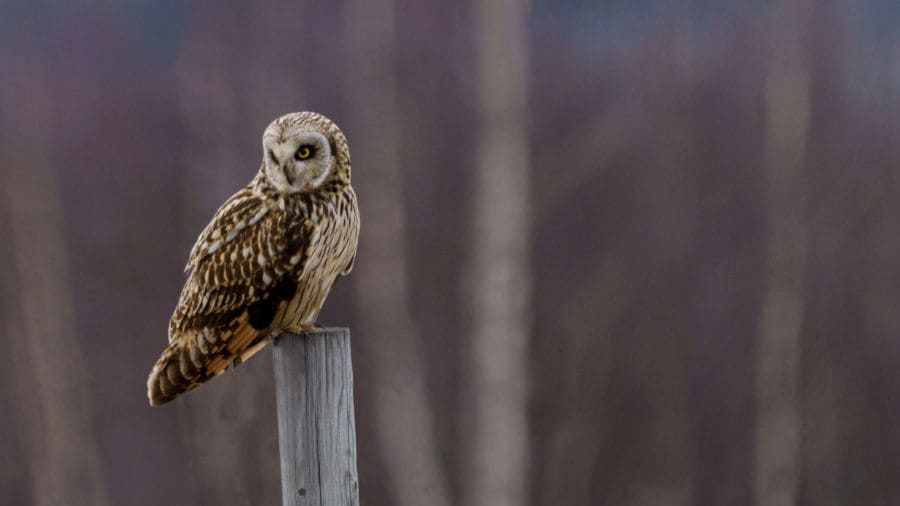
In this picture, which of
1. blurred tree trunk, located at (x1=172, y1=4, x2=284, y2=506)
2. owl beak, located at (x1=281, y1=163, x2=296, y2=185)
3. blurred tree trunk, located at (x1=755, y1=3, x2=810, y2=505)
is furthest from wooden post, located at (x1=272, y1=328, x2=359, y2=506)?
blurred tree trunk, located at (x1=755, y1=3, x2=810, y2=505)

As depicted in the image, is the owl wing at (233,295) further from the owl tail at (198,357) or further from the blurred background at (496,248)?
the blurred background at (496,248)

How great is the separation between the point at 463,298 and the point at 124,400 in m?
1.75

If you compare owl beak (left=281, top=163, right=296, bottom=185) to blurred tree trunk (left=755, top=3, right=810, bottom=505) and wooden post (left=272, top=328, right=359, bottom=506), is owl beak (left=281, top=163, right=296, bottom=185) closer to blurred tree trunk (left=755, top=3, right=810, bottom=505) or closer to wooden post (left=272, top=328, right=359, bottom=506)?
wooden post (left=272, top=328, right=359, bottom=506)

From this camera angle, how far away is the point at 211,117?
5547 mm

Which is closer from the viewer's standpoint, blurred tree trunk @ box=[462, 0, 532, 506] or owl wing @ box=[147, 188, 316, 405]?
owl wing @ box=[147, 188, 316, 405]

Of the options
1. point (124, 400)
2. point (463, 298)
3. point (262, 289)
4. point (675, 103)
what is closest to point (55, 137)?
point (124, 400)

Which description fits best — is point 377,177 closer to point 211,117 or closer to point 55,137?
point 211,117

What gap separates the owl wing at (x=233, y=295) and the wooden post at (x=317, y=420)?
25 cm

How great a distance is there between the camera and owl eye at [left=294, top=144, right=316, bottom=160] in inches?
86.4

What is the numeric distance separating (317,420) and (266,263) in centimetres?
39

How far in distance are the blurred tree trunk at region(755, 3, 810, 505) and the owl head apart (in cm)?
447

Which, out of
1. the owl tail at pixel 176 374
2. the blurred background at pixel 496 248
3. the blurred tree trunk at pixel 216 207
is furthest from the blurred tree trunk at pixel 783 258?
the owl tail at pixel 176 374

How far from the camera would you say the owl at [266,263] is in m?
2.14

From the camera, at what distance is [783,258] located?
6.31m
